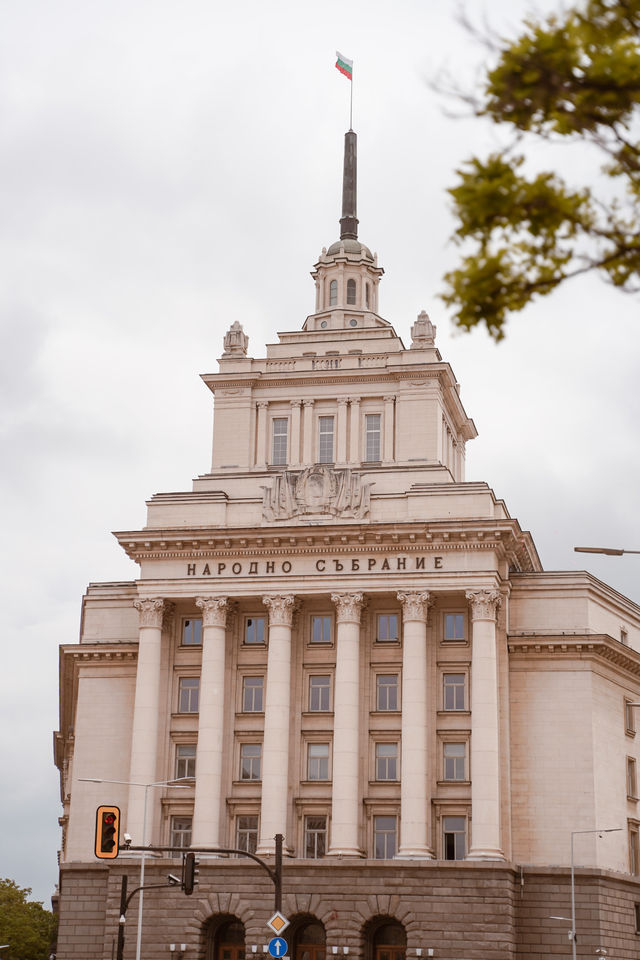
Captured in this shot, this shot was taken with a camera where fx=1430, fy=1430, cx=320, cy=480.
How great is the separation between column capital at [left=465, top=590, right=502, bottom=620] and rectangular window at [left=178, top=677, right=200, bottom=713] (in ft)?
51.5

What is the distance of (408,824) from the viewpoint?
Result: 70.1m

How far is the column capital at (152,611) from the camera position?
76.6m

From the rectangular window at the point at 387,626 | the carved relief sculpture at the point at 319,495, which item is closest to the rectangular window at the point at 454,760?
the rectangular window at the point at 387,626

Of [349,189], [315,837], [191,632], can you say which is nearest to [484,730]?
[315,837]

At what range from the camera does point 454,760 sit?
72.9 metres

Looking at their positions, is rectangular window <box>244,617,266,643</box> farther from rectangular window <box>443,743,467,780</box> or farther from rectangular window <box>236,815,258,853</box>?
rectangular window <box>443,743,467,780</box>

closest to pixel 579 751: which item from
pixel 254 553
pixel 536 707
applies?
pixel 536 707

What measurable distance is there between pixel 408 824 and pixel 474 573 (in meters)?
13.0

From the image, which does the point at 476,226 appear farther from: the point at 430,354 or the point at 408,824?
the point at 430,354

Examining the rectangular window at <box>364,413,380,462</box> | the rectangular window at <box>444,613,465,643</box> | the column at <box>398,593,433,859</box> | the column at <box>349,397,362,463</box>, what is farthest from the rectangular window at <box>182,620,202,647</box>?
the rectangular window at <box>364,413,380,462</box>

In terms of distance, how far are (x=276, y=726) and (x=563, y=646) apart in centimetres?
1539

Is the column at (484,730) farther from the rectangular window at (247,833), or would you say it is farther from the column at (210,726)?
the column at (210,726)

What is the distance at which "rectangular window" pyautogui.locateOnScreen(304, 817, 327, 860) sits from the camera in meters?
72.7

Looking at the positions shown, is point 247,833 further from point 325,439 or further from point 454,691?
point 325,439
